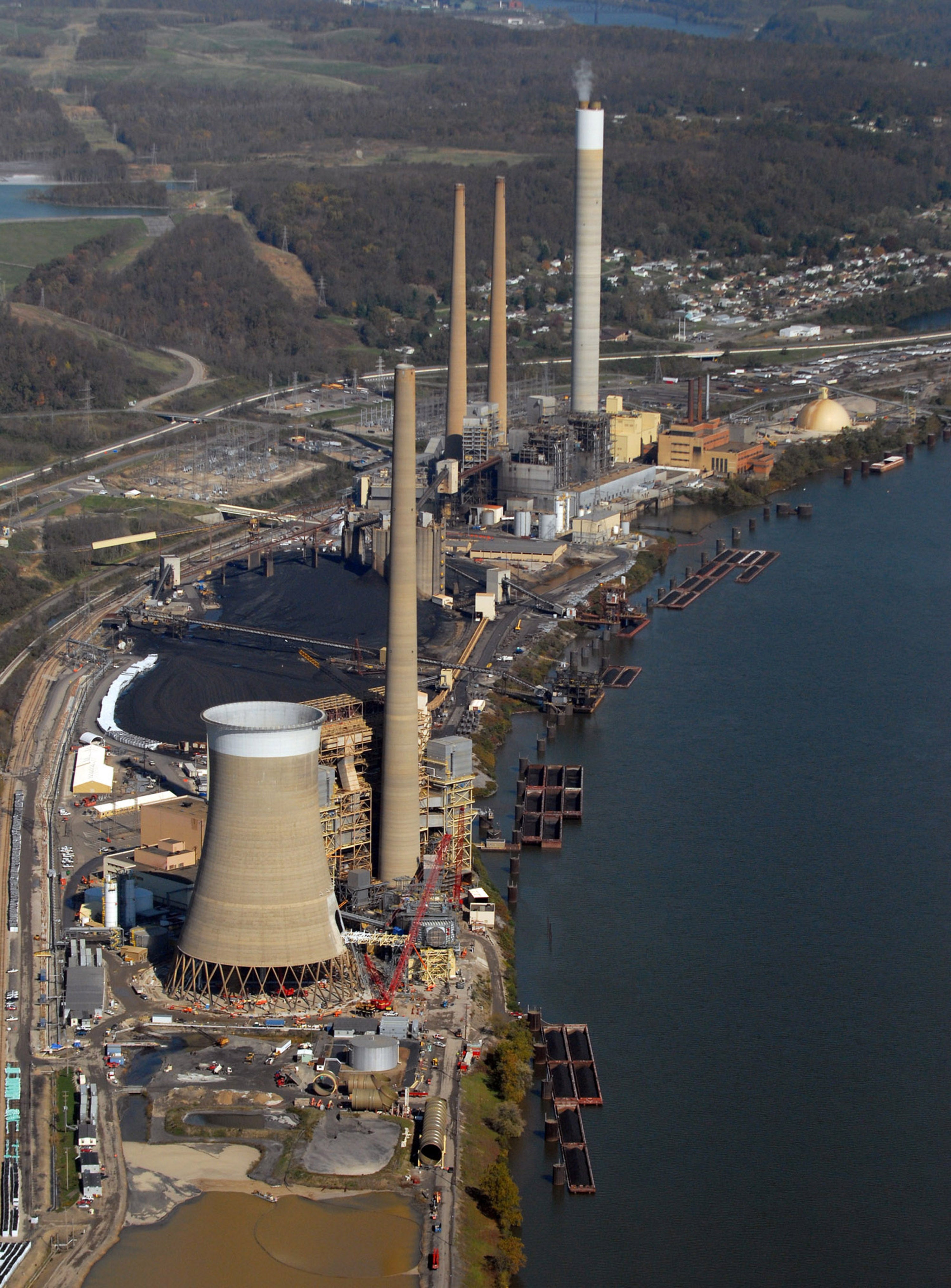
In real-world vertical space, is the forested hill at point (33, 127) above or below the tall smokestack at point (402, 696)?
above

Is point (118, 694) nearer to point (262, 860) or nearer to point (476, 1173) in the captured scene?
point (262, 860)

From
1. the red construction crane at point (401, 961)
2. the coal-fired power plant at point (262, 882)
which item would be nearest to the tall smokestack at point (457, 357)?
the red construction crane at point (401, 961)

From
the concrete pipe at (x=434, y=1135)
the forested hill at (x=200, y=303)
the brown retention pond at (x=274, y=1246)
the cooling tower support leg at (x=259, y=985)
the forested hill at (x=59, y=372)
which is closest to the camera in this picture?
the brown retention pond at (x=274, y=1246)

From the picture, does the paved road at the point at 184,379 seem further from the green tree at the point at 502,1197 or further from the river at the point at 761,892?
the green tree at the point at 502,1197

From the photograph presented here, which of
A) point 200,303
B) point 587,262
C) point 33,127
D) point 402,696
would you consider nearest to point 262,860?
point 402,696

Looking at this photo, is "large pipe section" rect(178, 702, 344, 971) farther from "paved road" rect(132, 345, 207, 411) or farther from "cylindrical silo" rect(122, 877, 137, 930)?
A: "paved road" rect(132, 345, 207, 411)

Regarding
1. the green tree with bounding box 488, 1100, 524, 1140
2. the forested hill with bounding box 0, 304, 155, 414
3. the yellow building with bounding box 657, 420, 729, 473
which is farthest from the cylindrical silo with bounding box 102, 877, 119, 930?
the forested hill with bounding box 0, 304, 155, 414
